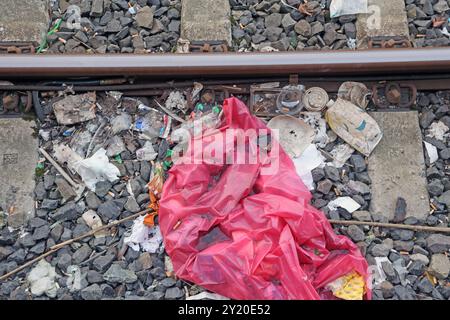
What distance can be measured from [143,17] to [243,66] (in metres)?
1.03

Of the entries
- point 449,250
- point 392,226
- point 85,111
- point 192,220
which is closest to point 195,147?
point 192,220

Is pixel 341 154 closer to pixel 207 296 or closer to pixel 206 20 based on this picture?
pixel 207 296

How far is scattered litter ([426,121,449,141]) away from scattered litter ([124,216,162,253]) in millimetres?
2207

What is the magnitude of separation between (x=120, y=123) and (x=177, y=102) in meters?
0.47

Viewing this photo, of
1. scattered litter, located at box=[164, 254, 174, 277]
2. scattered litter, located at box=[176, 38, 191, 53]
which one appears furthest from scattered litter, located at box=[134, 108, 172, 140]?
scattered litter, located at box=[164, 254, 174, 277]

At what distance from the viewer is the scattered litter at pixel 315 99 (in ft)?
14.8

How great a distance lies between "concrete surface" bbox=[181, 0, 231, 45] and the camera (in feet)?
15.7

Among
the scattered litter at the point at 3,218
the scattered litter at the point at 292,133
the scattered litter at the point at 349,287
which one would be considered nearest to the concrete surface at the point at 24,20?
the scattered litter at the point at 3,218

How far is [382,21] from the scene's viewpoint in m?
4.84

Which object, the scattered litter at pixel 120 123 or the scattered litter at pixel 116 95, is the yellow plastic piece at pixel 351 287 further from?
the scattered litter at pixel 116 95

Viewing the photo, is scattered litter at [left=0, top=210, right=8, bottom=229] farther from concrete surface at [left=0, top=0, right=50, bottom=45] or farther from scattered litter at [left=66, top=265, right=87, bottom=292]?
concrete surface at [left=0, top=0, right=50, bottom=45]

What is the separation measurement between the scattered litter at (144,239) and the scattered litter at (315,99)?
4.96 ft

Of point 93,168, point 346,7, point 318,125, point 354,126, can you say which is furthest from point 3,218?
point 346,7

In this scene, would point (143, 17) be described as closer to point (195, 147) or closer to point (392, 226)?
point (195, 147)
